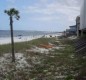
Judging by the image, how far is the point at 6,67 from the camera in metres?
21.1

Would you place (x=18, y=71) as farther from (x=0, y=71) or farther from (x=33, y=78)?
(x=33, y=78)

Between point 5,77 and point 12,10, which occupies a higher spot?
point 12,10

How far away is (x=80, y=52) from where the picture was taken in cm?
2908

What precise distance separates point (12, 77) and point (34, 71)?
8.10ft

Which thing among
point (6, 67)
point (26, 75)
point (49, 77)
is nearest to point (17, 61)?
point (6, 67)

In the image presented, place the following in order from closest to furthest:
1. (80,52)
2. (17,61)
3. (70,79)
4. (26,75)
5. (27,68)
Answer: (70,79), (26,75), (27,68), (17,61), (80,52)

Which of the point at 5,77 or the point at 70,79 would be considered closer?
the point at 70,79

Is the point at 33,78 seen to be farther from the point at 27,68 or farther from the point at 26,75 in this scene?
the point at 27,68

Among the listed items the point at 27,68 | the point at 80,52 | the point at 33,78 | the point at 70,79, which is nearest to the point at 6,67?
the point at 27,68

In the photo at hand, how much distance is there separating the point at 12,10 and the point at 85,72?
11184mm

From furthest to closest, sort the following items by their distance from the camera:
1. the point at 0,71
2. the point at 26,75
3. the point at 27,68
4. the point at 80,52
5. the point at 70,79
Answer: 1. the point at 80,52
2. the point at 27,68
3. the point at 0,71
4. the point at 26,75
5. the point at 70,79

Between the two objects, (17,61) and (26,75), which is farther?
(17,61)

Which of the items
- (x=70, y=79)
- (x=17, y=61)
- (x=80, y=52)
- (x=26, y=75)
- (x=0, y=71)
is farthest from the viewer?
(x=80, y=52)

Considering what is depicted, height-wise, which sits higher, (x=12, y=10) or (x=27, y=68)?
(x=12, y=10)
